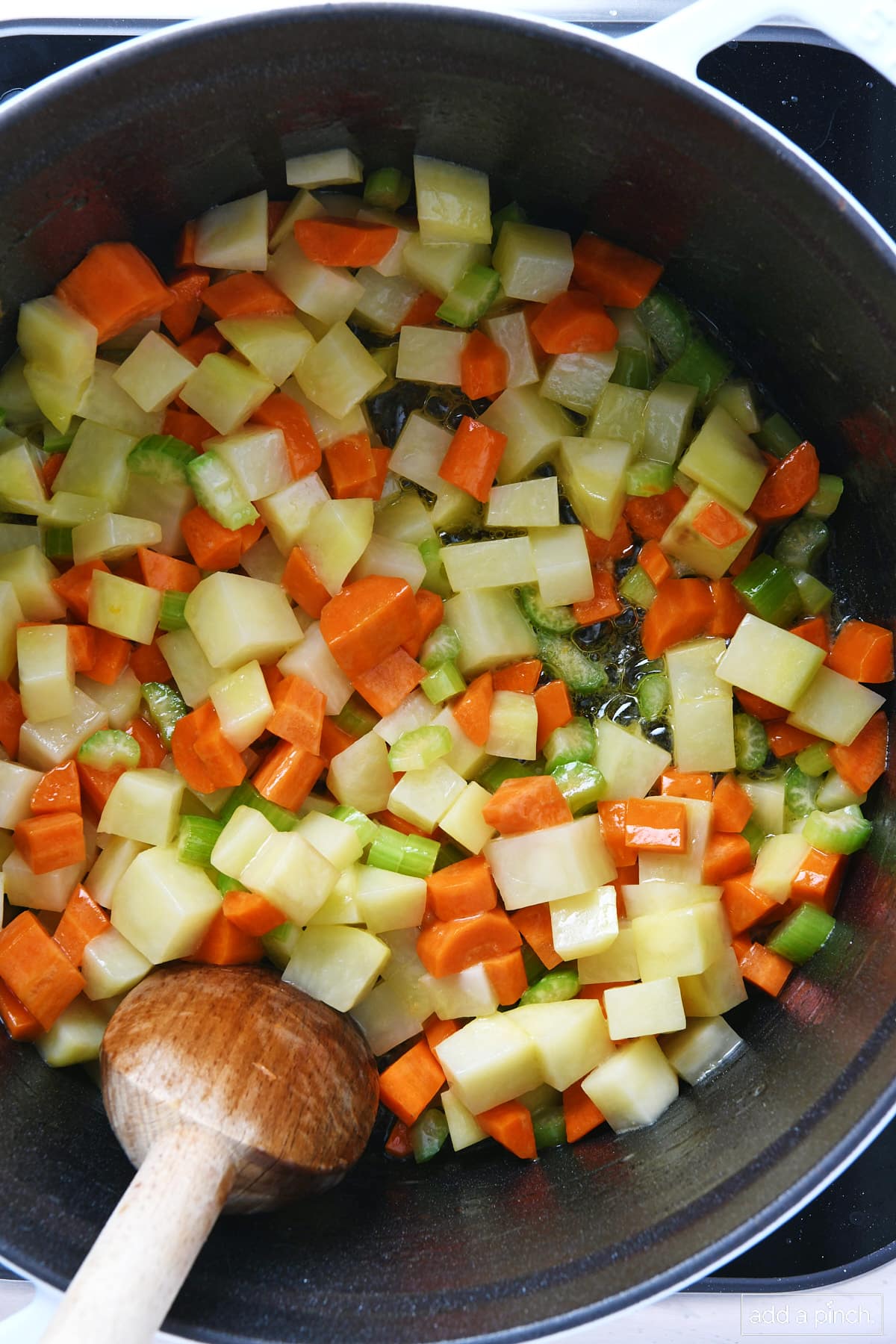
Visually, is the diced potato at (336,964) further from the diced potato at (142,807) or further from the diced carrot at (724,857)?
the diced carrot at (724,857)

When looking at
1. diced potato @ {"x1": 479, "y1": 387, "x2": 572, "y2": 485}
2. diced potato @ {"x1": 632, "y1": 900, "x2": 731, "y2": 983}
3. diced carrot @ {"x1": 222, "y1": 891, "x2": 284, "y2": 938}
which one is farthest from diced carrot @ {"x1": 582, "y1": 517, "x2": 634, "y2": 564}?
diced carrot @ {"x1": 222, "y1": 891, "x2": 284, "y2": 938}

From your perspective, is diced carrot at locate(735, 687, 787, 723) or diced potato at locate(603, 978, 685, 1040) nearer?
diced potato at locate(603, 978, 685, 1040)

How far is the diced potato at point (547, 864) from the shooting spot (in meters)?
2.24

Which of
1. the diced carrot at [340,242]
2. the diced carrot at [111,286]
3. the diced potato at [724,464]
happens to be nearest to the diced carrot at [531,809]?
the diced potato at [724,464]

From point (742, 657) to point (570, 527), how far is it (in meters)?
0.44

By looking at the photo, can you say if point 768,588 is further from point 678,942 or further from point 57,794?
point 57,794

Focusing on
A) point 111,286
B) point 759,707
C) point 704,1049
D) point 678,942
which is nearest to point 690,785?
point 759,707

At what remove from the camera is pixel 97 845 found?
7.61 feet

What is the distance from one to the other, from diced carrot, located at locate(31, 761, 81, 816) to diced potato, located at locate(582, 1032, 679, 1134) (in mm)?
1155

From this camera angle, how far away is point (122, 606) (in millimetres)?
2238

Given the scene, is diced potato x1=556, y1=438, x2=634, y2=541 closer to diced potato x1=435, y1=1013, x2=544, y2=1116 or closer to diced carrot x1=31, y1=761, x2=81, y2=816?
diced potato x1=435, y1=1013, x2=544, y2=1116

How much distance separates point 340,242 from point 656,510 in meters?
0.83

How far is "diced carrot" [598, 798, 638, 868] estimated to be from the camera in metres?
2.29

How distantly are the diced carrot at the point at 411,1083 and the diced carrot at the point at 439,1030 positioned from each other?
0.09 ft
